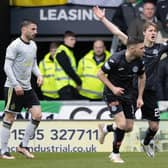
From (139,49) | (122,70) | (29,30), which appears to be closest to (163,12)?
(29,30)

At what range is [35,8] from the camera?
18641mm

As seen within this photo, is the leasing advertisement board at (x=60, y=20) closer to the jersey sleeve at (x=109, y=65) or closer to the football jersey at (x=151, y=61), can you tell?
the football jersey at (x=151, y=61)

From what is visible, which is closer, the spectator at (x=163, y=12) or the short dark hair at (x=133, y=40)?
the short dark hair at (x=133, y=40)

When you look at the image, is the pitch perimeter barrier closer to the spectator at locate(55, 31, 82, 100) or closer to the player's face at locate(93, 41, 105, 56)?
the spectator at locate(55, 31, 82, 100)

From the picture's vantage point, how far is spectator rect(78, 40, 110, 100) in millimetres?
16750

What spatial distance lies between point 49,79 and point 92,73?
915 millimetres

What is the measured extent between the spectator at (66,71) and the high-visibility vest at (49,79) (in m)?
0.14

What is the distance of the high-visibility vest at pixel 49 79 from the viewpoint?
17.0m

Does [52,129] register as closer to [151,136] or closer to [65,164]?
[151,136]

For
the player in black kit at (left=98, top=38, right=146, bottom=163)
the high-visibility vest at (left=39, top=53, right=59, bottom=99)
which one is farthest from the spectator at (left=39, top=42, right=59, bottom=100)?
the player in black kit at (left=98, top=38, right=146, bottom=163)

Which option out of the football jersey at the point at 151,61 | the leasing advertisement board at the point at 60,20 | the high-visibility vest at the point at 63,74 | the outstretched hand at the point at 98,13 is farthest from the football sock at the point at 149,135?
the leasing advertisement board at the point at 60,20

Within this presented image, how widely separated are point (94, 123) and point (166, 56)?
2.64m

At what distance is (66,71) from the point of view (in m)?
16.7

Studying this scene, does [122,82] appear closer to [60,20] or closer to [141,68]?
[141,68]
